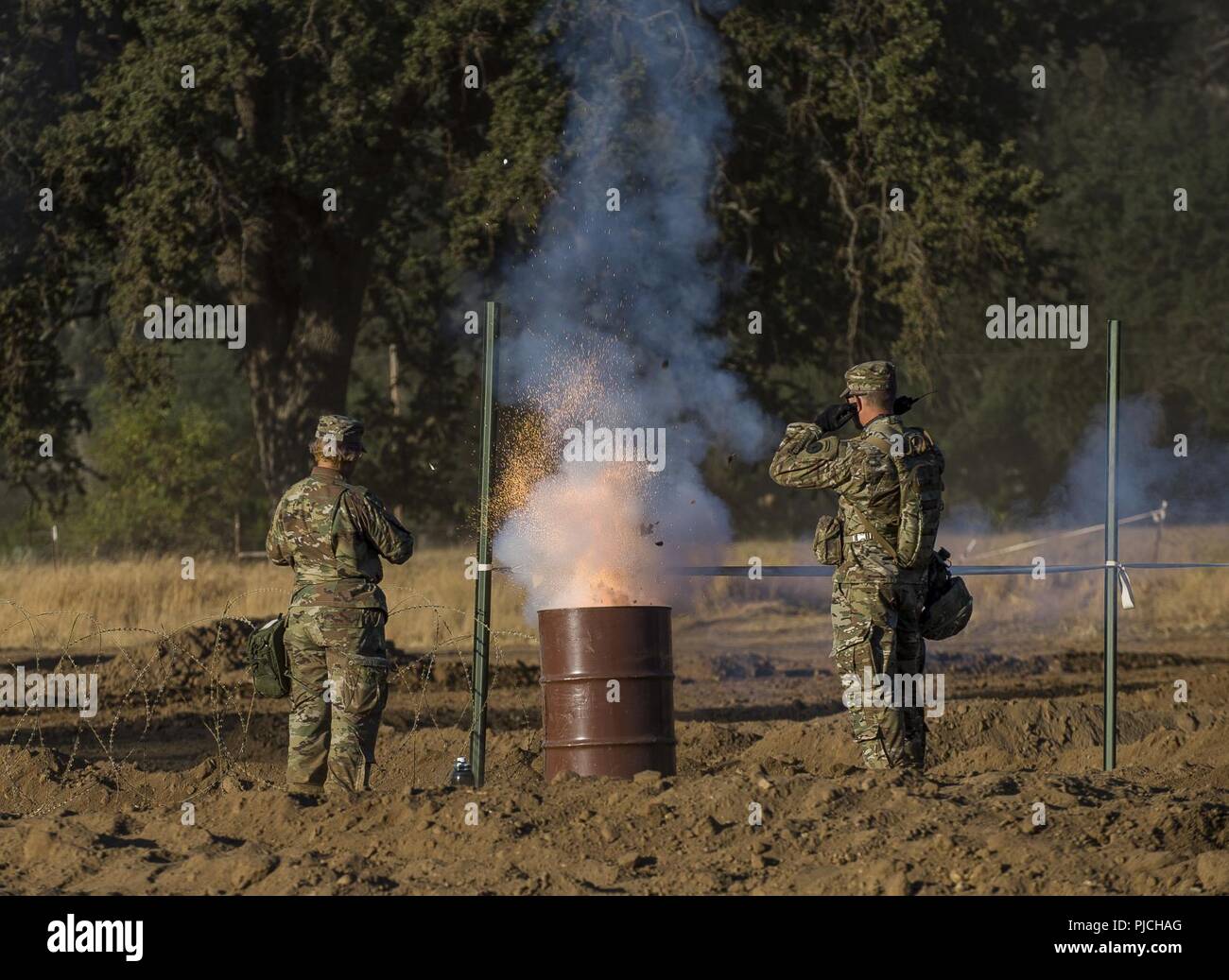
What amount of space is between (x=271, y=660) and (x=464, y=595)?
13608 mm

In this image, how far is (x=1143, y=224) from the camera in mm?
54844

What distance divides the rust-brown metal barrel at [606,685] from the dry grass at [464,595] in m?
8.05

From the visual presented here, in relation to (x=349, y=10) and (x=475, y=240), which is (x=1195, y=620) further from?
(x=349, y=10)

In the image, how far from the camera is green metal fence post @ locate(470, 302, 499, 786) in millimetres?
9578

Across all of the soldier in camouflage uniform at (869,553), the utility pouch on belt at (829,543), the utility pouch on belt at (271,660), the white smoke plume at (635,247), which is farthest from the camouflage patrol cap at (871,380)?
the white smoke plume at (635,247)

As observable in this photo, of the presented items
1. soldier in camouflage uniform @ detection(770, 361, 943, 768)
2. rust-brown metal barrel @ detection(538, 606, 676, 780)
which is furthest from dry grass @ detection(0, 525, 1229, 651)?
soldier in camouflage uniform @ detection(770, 361, 943, 768)

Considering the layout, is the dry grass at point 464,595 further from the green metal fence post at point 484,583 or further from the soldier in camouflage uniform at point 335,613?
the green metal fence post at point 484,583

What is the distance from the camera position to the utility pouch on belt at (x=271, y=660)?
32.6 ft

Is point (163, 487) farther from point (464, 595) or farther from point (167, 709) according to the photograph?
point (167, 709)

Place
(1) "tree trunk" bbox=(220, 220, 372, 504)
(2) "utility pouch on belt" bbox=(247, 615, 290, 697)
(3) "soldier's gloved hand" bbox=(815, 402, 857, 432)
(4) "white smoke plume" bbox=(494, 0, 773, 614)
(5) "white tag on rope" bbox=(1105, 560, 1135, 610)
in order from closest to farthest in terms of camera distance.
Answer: (3) "soldier's gloved hand" bbox=(815, 402, 857, 432), (2) "utility pouch on belt" bbox=(247, 615, 290, 697), (5) "white tag on rope" bbox=(1105, 560, 1135, 610), (4) "white smoke plume" bbox=(494, 0, 773, 614), (1) "tree trunk" bbox=(220, 220, 372, 504)

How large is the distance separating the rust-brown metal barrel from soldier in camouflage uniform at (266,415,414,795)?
2.82 ft

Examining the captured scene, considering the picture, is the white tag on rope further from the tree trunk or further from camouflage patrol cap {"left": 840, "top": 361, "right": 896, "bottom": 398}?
the tree trunk


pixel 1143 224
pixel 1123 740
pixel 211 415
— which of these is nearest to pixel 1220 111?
pixel 1143 224
